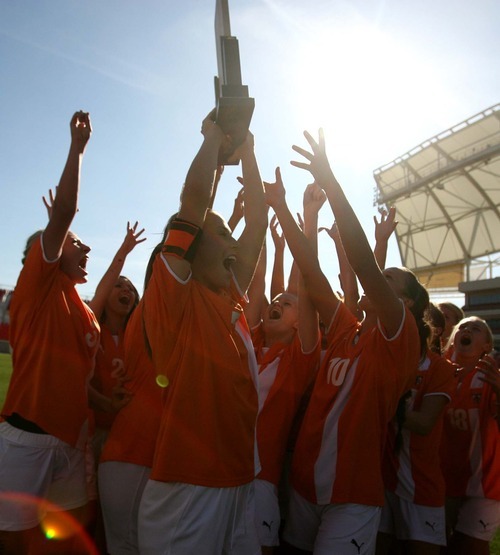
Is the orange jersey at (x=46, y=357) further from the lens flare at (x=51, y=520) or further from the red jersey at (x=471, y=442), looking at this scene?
the red jersey at (x=471, y=442)

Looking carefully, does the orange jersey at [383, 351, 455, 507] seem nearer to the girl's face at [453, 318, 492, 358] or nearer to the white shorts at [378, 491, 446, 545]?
the white shorts at [378, 491, 446, 545]

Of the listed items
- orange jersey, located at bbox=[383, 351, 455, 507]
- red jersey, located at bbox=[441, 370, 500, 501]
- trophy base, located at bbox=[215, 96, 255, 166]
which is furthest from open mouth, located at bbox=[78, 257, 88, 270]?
red jersey, located at bbox=[441, 370, 500, 501]

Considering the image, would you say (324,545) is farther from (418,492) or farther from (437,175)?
(437,175)

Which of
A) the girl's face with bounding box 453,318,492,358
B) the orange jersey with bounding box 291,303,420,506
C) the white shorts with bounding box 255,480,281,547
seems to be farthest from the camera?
the girl's face with bounding box 453,318,492,358

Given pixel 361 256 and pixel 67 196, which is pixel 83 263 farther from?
pixel 361 256

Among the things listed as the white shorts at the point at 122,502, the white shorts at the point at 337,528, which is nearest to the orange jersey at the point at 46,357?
the white shorts at the point at 122,502

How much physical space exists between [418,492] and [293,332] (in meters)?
1.36

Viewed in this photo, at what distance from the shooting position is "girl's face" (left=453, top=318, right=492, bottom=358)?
14.4 feet

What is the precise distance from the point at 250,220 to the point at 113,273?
1689mm

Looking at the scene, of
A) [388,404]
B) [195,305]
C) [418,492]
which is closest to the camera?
[195,305]

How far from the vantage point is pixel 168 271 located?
Result: 184 centimetres

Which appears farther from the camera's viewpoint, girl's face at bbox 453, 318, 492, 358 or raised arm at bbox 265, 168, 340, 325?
girl's face at bbox 453, 318, 492, 358

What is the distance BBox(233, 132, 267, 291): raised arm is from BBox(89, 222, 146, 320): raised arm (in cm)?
164

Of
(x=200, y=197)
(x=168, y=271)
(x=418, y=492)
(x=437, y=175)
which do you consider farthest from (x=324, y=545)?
(x=437, y=175)
